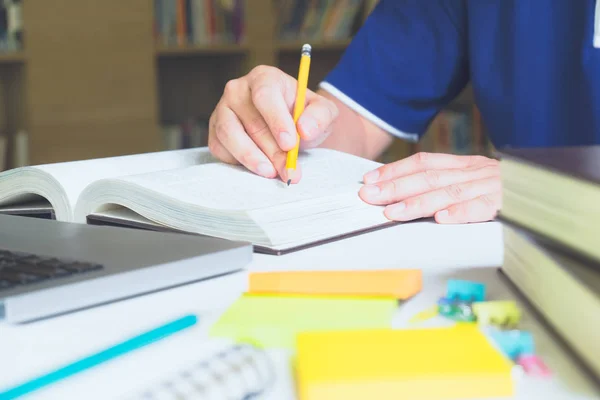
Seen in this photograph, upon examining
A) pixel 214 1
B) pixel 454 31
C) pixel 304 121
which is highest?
pixel 214 1

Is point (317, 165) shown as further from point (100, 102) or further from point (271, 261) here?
point (100, 102)

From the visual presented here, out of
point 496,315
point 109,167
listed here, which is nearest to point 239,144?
point 109,167

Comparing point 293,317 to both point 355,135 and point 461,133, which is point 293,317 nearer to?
point 355,135

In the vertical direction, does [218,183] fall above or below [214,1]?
below

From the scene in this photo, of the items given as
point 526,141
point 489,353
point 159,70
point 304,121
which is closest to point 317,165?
point 304,121

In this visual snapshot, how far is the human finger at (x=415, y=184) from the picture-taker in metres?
0.78

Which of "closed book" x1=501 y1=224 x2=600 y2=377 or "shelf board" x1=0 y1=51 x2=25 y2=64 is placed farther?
"shelf board" x1=0 y1=51 x2=25 y2=64

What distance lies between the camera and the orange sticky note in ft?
1.55

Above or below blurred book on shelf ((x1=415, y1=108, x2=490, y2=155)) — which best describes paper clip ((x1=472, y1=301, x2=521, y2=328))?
below

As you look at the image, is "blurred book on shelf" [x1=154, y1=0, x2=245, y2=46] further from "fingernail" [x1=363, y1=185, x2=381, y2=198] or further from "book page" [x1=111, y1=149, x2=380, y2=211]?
"fingernail" [x1=363, y1=185, x2=381, y2=198]

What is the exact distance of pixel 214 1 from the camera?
8.93 feet

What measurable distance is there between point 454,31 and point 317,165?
523mm

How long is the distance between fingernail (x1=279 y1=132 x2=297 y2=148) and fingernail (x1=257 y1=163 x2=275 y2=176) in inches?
1.2

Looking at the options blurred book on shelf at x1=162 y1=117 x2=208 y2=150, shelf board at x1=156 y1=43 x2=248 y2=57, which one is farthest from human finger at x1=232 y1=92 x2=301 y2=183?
blurred book on shelf at x1=162 y1=117 x2=208 y2=150
